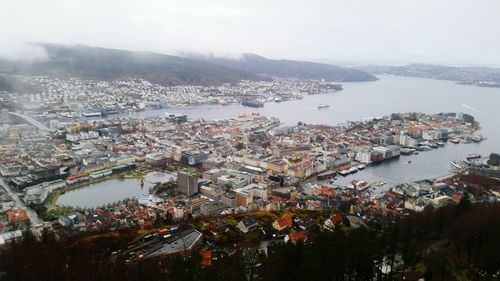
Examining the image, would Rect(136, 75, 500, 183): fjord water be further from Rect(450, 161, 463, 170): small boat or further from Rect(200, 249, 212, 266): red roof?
Rect(200, 249, 212, 266): red roof

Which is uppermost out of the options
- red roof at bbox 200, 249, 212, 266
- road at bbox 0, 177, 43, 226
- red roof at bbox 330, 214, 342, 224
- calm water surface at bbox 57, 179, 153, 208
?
red roof at bbox 200, 249, 212, 266

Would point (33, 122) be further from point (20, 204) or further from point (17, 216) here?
point (17, 216)

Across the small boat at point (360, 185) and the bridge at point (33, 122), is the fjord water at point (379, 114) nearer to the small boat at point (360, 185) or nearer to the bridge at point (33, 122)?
the small boat at point (360, 185)

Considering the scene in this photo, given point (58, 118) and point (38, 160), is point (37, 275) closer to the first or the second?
point (38, 160)

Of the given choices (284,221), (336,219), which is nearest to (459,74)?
(336,219)

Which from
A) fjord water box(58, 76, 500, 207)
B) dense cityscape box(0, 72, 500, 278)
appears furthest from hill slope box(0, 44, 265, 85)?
dense cityscape box(0, 72, 500, 278)
